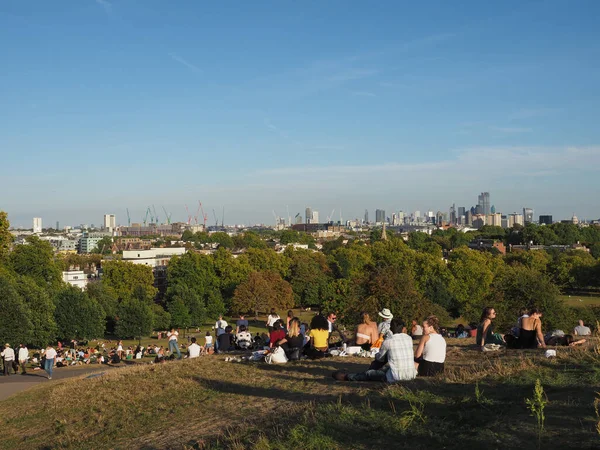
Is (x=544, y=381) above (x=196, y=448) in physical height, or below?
above

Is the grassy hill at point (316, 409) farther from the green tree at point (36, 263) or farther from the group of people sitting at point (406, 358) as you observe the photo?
the green tree at point (36, 263)

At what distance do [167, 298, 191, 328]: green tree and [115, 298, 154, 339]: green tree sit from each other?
6074 millimetres

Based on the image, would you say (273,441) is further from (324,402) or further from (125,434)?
(125,434)

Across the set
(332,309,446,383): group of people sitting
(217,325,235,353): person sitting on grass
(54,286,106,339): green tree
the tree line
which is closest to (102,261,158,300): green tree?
the tree line

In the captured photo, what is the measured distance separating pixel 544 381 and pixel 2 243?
4293 centimetres

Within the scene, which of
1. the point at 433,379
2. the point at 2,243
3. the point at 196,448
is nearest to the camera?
the point at 196,448

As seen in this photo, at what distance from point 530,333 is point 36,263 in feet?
A: 163

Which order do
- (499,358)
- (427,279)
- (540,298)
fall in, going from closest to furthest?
(499,358) < (540,298) < (427,279)

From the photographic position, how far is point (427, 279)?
66812 mm

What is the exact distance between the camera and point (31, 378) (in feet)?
73.3

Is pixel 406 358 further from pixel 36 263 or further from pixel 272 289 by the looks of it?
pixel 272 289

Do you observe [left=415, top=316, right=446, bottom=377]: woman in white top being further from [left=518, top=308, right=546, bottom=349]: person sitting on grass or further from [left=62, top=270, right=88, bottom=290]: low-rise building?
[left=62, top=270, right=88, bottom=290]: low-rise building

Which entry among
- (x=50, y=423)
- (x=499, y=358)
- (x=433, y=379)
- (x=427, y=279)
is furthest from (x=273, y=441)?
(x=427, y=279)

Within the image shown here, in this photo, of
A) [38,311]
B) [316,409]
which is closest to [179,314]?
[38,311]
